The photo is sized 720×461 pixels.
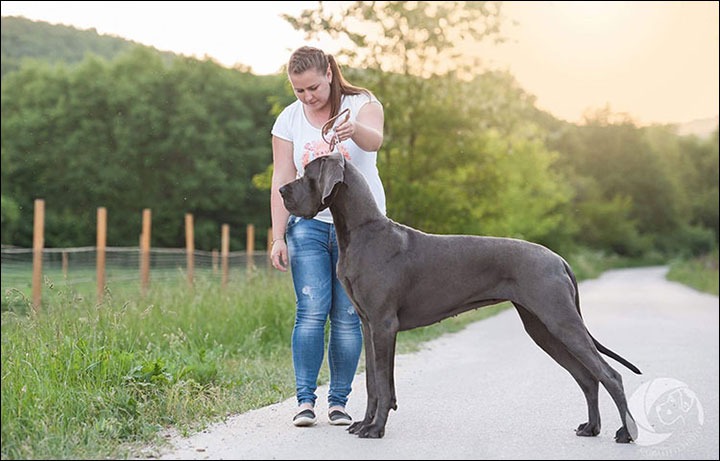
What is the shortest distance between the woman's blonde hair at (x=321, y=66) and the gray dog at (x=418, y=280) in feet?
2.60

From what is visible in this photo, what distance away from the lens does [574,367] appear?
5.99 metres

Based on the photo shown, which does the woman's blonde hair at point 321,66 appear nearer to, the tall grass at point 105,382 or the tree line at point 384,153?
the tall grass at point 105,382

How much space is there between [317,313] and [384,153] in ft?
40.2

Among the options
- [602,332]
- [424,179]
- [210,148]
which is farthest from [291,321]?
[210,148]

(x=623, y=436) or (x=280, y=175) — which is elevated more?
(x=280, y=175)

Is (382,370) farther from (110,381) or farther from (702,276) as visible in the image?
(702,276)

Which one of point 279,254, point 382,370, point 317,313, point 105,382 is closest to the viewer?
point 382,370

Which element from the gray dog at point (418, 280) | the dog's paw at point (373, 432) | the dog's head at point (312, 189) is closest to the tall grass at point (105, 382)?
the dog's paw at point (373, 432)

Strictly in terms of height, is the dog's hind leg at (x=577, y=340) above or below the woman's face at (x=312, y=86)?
below

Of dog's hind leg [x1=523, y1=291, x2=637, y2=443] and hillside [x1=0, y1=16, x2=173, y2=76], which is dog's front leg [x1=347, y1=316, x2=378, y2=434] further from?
hillside [x1=0, y1=16, x2=173, y2=76]

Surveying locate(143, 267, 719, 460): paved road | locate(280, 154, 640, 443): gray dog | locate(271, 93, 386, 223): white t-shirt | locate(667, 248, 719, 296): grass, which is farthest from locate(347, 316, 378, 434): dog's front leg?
locate(667, 248, 719, 296): grass

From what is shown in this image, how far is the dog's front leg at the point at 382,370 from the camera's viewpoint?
5.64m

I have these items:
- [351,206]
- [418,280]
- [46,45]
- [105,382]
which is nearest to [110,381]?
[105,382]

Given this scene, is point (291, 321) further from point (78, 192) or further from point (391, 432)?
point (78, 192)
